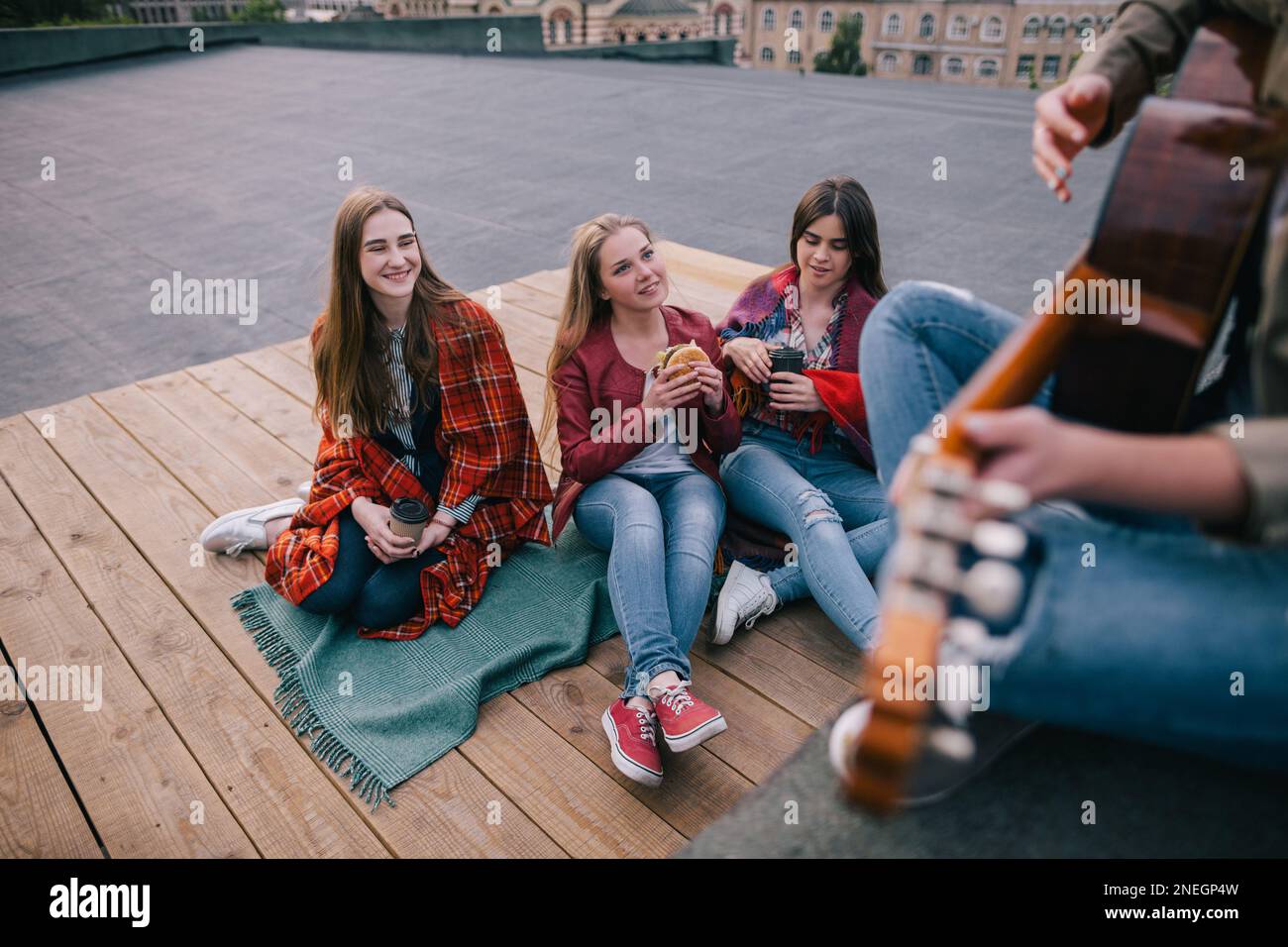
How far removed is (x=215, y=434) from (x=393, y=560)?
146 centimetres

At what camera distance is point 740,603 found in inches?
88.0

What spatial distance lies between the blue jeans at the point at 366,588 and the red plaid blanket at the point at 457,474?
0.11ft

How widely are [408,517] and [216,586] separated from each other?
0.76m

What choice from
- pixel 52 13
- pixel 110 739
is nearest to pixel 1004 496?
pixel 110 739

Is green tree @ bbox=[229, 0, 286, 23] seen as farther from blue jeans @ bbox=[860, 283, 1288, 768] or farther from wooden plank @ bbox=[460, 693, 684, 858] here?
blue jeans @ bbox=[860, 283, 1288, 768]

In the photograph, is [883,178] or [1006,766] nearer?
[1006,766]

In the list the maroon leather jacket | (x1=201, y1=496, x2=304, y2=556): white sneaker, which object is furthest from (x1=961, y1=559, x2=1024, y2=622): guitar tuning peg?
(x1=201, y1=496, x2=304, y2=556): white sneaker

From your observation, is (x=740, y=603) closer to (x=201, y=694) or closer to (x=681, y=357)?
(x=681, y=357)

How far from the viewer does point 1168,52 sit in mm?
1318

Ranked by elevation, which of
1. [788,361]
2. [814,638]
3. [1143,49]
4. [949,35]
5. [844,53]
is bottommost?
[814,638]
